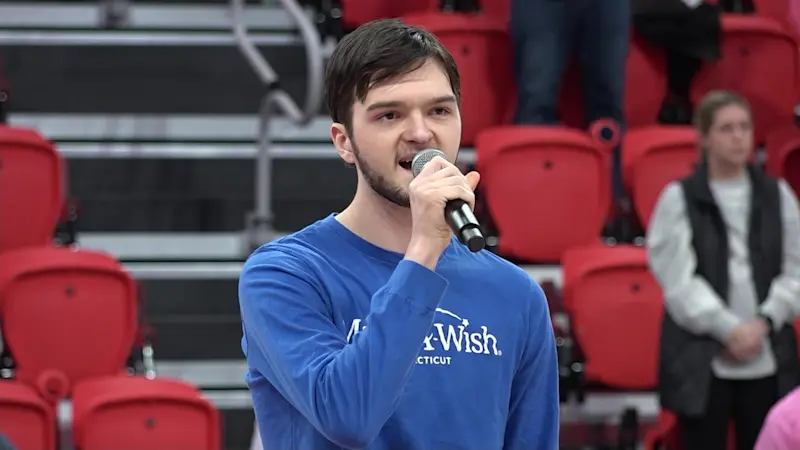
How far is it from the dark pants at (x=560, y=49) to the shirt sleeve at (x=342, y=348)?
137 inches

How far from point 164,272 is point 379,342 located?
339 cm

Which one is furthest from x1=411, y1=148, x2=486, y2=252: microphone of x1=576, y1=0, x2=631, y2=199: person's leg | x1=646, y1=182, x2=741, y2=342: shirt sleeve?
x1=576, y1=0, x2=631, y2=199: person's leg

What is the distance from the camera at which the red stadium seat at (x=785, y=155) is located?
17.5 ft

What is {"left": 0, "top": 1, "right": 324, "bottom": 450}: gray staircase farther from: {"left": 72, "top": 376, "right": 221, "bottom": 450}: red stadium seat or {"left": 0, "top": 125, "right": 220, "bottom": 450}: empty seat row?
{"left": 72, "top": 376, "right": 221, "bottom": 450}: red stadium seat

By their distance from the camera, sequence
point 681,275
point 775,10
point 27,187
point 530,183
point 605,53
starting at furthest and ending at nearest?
point 775,10 < point 605,53 < point 530,183 < point 27,187 < point 681,275

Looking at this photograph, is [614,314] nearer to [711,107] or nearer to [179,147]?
[711,107]

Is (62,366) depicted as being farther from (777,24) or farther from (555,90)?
(777,24)

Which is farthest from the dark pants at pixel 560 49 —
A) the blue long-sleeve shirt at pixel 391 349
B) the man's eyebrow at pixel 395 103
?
the man's eyebrow at pixel 395 103

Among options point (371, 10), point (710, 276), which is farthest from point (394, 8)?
point (710, 276)

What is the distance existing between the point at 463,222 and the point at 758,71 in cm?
443

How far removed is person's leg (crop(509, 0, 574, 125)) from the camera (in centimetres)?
509

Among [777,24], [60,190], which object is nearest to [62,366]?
[60,190]

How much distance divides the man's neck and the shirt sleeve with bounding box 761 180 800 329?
105 inches

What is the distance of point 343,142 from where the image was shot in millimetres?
1776
